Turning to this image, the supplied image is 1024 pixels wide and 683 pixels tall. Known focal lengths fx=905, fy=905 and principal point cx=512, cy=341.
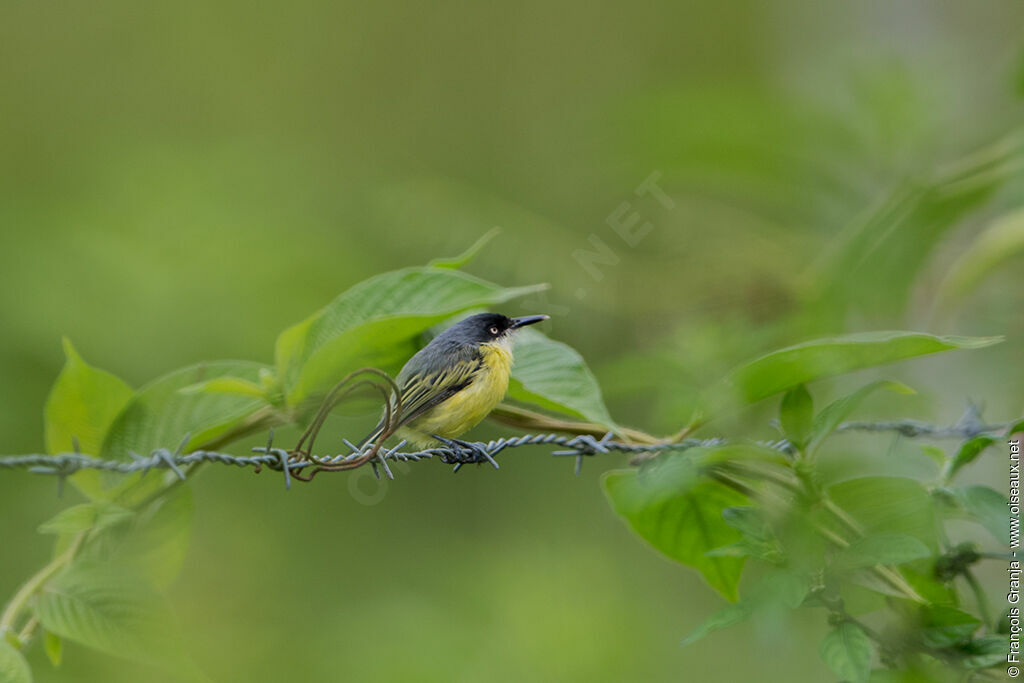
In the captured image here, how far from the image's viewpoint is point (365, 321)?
1.42ft

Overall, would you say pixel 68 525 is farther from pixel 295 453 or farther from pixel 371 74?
pixel 371 74

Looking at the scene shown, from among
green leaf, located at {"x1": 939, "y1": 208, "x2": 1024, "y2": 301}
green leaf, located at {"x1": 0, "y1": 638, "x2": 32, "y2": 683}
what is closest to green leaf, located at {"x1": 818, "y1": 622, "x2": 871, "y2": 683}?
green leaf, located at {"x1": 0, "y1": 638, "x2": 32, "y2": 683}

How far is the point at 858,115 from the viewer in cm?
95

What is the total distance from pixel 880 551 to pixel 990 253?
47 cm

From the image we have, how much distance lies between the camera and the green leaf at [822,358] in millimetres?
409

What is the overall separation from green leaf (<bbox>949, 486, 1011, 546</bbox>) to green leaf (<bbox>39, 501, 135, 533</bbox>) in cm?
43

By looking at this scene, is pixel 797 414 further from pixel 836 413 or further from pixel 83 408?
pixel 83 408

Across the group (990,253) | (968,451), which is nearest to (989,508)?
(968,451)

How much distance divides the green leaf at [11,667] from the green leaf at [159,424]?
8 centimetres

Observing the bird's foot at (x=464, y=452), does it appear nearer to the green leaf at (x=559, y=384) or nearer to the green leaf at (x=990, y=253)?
the green leaf at (x=559, y=384)

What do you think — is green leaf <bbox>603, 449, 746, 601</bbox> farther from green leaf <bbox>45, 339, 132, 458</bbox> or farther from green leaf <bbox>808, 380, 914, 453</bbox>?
green leaf <bbox>45, 339, 132, 458</bbox>

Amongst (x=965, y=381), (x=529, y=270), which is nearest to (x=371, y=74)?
(x=529, y=270)

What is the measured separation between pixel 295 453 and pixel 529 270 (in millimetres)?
716

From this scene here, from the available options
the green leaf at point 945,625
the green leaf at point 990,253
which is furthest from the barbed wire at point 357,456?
the green leaf at point 990,253
